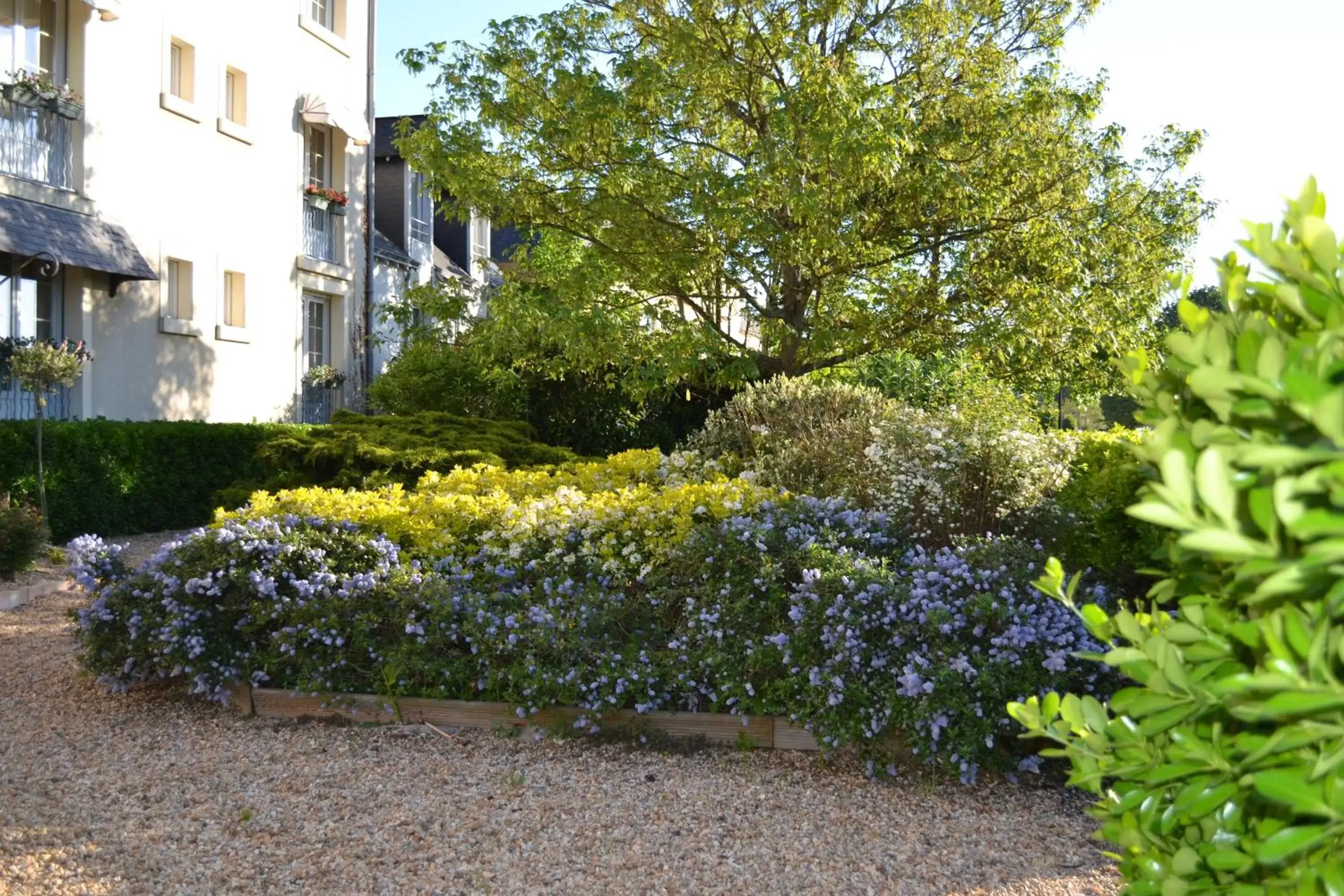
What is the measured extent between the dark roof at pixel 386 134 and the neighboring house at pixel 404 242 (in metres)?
0.01

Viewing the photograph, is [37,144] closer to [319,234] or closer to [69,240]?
[69,240]

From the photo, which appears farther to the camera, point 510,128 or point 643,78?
point 510,128

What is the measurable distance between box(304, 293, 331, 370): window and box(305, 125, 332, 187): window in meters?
1.68

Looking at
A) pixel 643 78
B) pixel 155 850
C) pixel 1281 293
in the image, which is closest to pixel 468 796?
pixel 155 850

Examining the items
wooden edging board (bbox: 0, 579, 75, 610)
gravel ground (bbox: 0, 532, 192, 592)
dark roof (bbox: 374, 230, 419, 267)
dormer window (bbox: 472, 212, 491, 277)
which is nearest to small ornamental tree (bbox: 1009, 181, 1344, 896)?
wooden edging board (bbox: 0, 579, 75, 610)

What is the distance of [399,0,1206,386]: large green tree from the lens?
36.8 ft

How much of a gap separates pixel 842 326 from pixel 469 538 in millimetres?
7324

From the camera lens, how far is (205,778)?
4.04 metres

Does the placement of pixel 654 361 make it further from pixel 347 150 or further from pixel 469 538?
pixel 347 150

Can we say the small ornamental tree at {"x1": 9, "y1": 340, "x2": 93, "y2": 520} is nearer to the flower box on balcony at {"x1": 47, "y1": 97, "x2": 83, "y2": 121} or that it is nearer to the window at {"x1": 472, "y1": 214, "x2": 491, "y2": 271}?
the flower box on balcony at {"x1": 47, "y1": 97, "x2": 83, "y2": 121}

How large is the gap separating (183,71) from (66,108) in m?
2.48

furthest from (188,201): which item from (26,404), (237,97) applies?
(26,404)

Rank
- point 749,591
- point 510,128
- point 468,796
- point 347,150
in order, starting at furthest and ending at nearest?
point 347,150 → point 510,128 → point 749,591 → point 468,796

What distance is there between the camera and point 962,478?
6.17m
